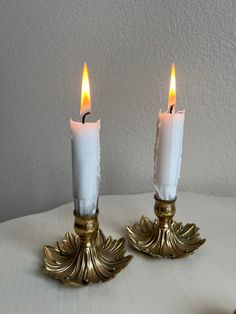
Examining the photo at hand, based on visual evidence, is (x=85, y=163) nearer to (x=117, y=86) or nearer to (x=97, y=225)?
(x=97, y=225)

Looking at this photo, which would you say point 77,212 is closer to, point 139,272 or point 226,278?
point 139,272

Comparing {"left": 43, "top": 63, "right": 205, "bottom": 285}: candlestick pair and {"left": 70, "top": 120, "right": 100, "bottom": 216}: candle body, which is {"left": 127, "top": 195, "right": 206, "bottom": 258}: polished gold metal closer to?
{"left": 43, "top": 63, "right": 205, "bottom": 285}: candlestick pair

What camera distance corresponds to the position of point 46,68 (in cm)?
77

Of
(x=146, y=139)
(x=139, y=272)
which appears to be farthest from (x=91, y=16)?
(x=139, y=272)

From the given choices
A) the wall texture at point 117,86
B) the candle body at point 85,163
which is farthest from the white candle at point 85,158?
the wall texture at point 117,86

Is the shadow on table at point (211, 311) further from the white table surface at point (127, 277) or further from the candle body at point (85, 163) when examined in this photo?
the candle body at point (85, 163)

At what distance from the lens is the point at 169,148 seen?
0.55m

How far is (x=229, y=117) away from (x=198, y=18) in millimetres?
239

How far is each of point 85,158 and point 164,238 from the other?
0.23m

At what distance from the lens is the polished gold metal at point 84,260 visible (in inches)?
19.5

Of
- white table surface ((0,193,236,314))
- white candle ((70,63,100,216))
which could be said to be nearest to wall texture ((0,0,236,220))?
white table surface ((0,193,236,314))

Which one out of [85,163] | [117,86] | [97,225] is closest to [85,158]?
[85,163]

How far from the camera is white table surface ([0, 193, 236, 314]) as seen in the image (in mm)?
453

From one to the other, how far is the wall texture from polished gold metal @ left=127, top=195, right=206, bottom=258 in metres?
0.26
